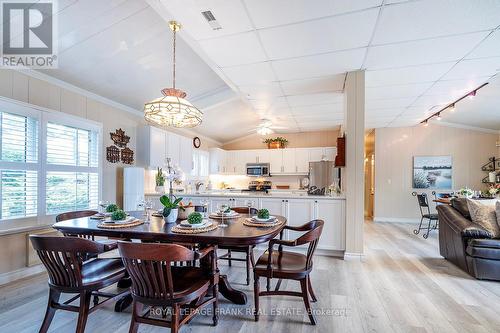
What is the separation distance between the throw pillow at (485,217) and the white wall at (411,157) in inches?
152

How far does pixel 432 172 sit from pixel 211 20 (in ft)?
23.1

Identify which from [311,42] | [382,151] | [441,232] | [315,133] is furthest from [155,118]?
[382,151]

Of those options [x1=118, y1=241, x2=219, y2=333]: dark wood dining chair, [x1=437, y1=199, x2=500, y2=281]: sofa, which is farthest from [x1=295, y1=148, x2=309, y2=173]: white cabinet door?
[x1=118, y1=241, x2=219, y2=333]: dark wood dining chair

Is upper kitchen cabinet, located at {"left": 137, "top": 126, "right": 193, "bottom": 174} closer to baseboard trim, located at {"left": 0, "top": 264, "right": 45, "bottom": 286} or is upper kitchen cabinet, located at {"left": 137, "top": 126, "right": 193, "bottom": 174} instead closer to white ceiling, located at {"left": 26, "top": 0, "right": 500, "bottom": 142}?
white ceiling, located at {"left": 26, "top": 0, "right": 500, "bottom": 142}

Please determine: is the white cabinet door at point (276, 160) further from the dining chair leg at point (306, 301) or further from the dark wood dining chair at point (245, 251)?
the dining chair leg at point (306, 301)

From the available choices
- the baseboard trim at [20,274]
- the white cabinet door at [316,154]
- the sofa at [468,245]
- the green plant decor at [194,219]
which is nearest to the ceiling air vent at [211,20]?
the green plant decor at [194,219]

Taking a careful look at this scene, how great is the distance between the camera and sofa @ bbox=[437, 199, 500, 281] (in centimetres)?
282

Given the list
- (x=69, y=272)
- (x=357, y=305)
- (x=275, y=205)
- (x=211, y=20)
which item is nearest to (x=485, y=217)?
(x=357, y=305)

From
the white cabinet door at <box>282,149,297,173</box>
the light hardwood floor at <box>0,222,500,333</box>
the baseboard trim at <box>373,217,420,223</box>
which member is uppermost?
the white cabinet door at <box>282,149,297,173</box>

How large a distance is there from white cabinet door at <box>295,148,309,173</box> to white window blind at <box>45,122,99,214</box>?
5263 mm

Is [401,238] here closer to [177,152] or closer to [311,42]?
[311,42]

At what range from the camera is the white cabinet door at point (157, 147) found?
15.0 ft

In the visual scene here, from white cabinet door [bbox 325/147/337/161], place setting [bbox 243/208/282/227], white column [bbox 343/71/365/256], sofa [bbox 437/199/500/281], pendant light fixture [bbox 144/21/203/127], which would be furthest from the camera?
white cabinet door [bbox 325/147/337/161]

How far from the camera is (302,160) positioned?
7.32 m
